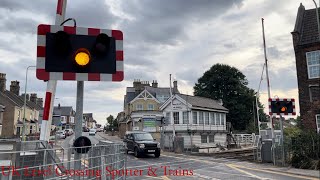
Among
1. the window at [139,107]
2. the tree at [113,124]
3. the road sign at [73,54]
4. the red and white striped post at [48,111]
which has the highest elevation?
the window at [139,107]

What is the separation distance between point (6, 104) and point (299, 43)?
51740 millimetres

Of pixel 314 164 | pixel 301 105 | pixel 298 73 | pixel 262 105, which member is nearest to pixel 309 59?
pixel 298 73

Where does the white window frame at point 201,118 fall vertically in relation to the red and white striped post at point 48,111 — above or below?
above

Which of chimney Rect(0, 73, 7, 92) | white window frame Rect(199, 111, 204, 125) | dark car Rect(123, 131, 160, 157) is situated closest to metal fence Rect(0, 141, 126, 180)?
dark car Rect(123, 131, 160, 157)

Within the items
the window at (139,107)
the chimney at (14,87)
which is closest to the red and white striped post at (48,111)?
the window at (139,107)

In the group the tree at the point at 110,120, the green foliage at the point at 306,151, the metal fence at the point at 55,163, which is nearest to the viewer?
the metal fence at the point at 55,163

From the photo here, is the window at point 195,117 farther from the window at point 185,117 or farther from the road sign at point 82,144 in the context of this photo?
the road sign at point 82,144

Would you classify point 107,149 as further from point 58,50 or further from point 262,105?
point 262,105

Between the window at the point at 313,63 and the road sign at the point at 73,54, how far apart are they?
25657mm

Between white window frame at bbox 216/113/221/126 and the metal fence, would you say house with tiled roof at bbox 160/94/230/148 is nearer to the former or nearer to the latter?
white window frame at bbox 216/113/221/126

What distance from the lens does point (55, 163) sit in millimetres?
3924

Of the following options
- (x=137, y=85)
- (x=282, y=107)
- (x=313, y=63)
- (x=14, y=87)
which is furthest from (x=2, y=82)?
(x=282, y=107)

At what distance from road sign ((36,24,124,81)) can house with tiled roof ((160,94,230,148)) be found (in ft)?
102

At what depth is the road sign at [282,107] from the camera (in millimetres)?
16984
